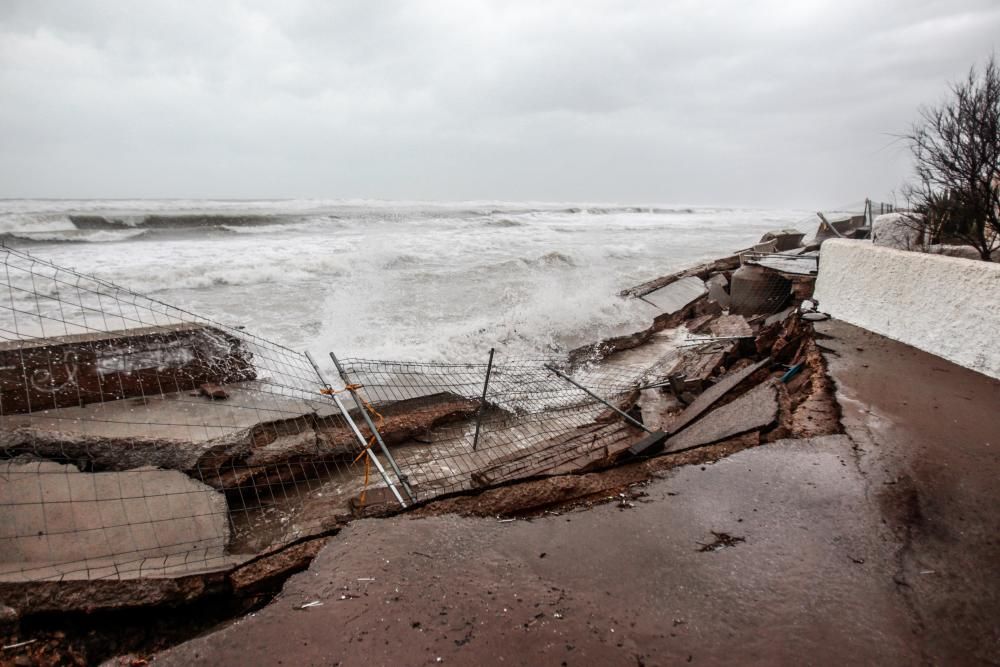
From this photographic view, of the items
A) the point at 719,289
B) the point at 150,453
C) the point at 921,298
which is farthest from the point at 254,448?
the point at 719,289

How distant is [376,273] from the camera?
14047 millimetres

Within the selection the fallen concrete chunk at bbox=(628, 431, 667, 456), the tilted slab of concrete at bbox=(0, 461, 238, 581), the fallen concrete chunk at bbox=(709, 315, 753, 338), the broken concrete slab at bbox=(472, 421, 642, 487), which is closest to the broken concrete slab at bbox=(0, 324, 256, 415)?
the tilted slab of concrete at bbox=(0, 461, 238, 581)

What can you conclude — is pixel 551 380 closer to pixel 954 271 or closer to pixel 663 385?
pixel 663 385

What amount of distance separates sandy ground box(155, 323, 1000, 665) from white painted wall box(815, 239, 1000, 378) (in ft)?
6.13

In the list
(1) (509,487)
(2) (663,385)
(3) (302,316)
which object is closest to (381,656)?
(1) (509,487)

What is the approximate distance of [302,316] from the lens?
9109mm

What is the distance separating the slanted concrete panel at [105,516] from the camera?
8.82ft

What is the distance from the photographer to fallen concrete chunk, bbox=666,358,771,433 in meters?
4.46

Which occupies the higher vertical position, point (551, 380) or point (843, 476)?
point (843, 476)

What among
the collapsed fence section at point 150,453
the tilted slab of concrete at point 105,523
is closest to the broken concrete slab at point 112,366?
the collapsed fence section at point 150,453

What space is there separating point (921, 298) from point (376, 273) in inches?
485

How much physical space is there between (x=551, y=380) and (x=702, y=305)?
18.2 ft

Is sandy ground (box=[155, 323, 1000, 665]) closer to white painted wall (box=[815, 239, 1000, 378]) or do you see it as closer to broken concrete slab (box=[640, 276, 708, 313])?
white painted wall (box=[815, 239, 1000, 378])

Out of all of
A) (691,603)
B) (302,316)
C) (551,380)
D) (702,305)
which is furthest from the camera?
(702,305)
